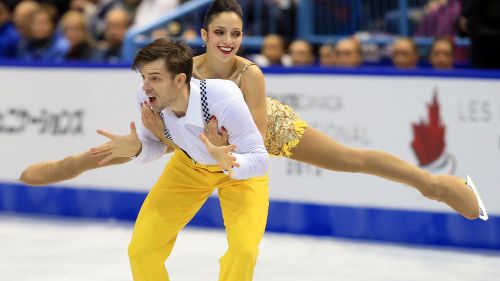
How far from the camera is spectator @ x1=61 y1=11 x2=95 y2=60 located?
9.33m

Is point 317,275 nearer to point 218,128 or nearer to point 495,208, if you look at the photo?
point 495,208

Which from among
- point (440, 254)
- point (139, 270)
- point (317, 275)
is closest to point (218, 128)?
point (139, 270)

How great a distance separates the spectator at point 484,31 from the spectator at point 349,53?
92cm

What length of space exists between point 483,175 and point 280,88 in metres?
1.68

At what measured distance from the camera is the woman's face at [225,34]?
4.69 metres

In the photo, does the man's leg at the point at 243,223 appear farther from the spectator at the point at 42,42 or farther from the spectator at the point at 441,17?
the spectator at the point at 42,42

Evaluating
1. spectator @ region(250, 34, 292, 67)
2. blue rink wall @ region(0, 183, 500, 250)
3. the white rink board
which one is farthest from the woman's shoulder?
spectator @ region(250, 34, 292, 67)

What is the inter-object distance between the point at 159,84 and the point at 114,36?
5.32 metres

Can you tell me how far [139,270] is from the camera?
14.7ft

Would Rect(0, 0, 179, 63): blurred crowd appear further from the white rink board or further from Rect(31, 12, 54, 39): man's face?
the white rink board

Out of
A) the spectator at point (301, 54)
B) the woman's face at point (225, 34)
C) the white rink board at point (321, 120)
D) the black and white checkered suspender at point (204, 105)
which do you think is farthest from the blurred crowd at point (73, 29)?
the black and white checkered suspender at point (204, 105)

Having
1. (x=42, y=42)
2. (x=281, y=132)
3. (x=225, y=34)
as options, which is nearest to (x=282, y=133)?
(x=281, y=132)

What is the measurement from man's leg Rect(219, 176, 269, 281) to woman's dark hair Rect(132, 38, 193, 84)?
58 cm

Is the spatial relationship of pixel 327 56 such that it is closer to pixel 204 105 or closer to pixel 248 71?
pixel 248 71
